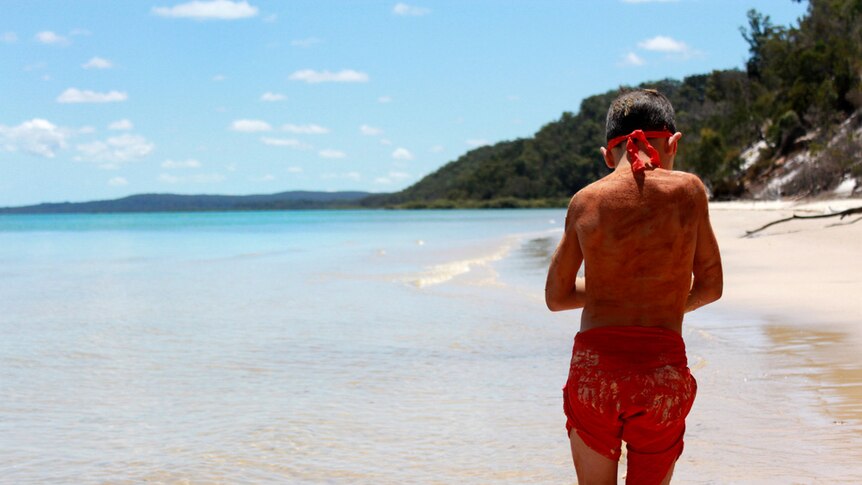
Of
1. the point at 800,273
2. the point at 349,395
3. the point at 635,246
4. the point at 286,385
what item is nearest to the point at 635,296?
the point at 635,246

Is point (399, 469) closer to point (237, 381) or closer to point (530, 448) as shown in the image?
point (530, 448)

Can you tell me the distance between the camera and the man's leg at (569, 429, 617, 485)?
2.45 meters

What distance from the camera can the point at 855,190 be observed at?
30500 mm

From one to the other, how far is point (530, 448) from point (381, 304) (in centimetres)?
760

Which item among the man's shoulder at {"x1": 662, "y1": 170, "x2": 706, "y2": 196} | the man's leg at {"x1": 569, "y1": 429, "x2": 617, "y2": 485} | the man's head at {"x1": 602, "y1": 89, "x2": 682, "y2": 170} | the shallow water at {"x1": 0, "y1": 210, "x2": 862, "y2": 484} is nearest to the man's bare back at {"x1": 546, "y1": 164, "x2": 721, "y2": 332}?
the man's shoulder at {"x1": 662, "y1": 170, "x2": 706, "y2": 196}

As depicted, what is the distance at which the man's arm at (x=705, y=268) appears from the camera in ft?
8.02

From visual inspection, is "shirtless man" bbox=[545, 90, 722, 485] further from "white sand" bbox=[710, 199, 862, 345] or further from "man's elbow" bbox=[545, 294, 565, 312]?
"white sand" bbox=[710, 199, 862, 345]

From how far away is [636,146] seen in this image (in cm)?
246

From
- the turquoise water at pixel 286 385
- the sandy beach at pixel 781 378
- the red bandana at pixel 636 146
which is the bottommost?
the turquoise water at pixel 286 385

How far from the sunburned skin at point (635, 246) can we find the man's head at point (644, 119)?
25 mm

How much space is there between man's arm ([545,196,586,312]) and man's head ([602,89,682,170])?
24cm

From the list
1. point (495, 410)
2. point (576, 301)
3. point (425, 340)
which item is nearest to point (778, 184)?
point (425, 340)

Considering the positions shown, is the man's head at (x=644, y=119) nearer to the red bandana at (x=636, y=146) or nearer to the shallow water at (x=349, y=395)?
the red bandana at (x=636, y=146)

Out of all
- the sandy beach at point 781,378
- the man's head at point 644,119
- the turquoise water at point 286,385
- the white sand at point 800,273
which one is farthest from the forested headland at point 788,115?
the man's head at point 644,119
